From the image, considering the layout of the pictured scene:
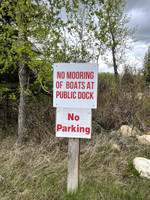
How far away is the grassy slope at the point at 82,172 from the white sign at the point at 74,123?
34.1 inches

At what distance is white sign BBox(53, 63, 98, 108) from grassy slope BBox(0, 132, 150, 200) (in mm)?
1305

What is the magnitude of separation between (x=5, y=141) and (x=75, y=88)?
11.0 feet

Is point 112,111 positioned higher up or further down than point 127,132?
higher up

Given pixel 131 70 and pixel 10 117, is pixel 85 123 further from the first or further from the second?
pixel 10 117

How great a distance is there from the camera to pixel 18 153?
3588 millimetres

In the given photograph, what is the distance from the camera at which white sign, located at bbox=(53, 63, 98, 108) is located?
2273mm

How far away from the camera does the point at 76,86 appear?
229 centimetres

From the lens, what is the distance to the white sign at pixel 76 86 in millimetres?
2273

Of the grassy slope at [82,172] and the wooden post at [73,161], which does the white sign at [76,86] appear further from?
the grassy slope at [82,172]

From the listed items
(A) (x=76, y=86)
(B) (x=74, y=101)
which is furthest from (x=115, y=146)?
(A) (x=76, y=86)

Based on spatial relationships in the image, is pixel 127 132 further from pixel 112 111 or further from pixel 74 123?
pixel 74 123

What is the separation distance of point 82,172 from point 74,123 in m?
1.17

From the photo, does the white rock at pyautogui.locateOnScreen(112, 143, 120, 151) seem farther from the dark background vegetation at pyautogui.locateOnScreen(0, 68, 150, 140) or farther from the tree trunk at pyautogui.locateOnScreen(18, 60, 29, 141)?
the tree trunk at pyautogui.locateOnScreen(18, 60, 29, 141)

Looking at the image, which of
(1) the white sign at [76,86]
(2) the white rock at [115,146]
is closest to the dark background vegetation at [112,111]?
(2) the white rock at [115,146]
